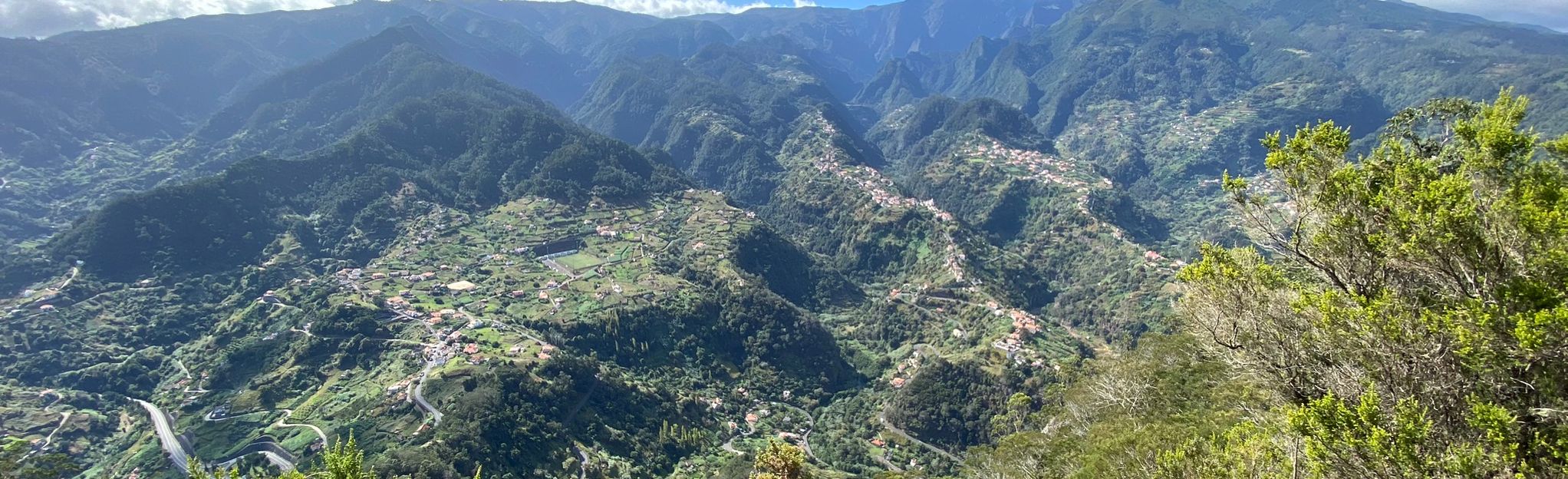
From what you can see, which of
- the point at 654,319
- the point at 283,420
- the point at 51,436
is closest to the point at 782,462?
the point at 283,420

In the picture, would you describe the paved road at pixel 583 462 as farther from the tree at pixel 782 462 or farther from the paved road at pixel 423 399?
the tree at pixel 782 462

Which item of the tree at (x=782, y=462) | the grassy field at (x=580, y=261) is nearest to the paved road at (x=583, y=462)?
the tree at (x=782, y=462)

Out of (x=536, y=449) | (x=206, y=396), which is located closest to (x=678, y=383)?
(x=536, y=449)

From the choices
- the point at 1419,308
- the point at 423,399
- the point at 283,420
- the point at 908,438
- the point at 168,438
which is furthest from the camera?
the point at 908,438

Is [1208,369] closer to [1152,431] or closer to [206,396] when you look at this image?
[1152,431]

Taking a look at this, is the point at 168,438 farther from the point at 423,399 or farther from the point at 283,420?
the point at 423,399

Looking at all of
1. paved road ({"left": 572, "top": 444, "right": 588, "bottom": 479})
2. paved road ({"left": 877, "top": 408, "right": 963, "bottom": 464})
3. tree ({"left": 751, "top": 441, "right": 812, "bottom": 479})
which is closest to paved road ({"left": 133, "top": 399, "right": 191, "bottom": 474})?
paved road ({"left": 572, "top": 444, "right": 588, "bottom": 479})
